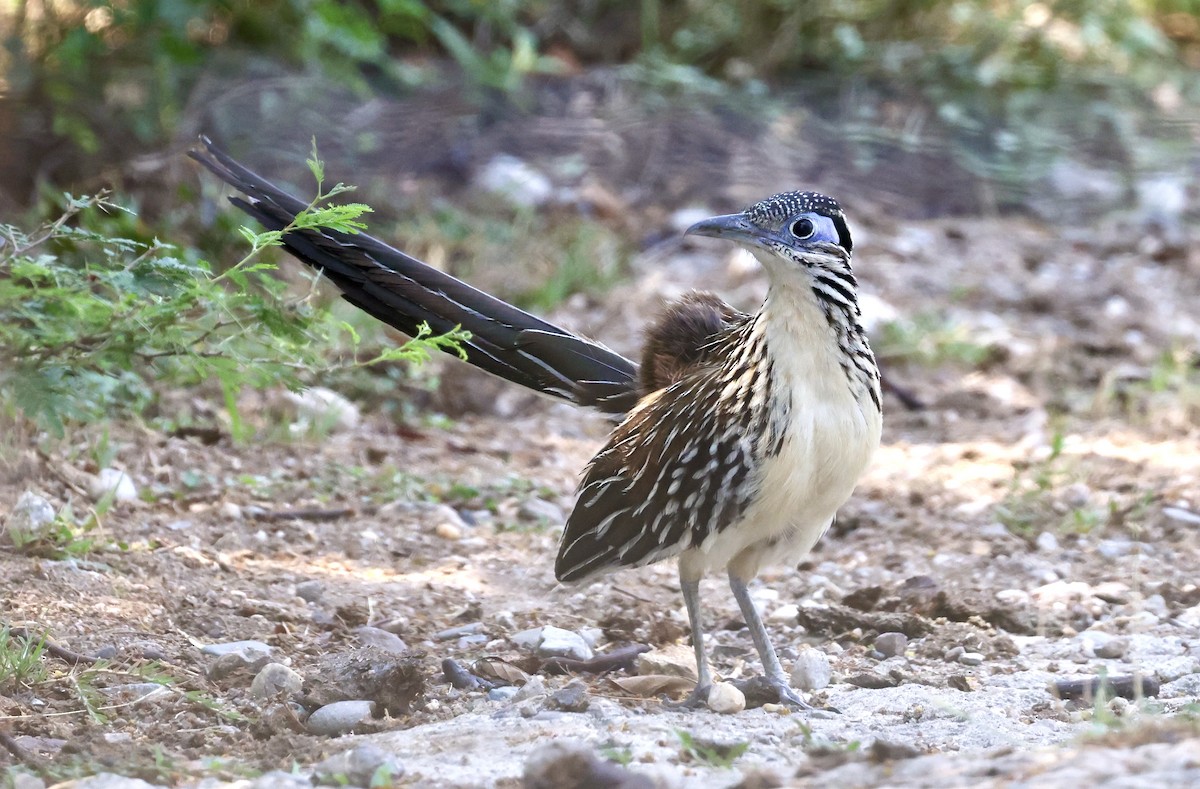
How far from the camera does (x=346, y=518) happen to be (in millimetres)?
5480

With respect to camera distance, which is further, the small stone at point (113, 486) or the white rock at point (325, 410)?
the white rock at point (325, 410)

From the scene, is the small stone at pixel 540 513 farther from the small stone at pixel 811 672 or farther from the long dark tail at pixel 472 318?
the small stone at pixel 811 672

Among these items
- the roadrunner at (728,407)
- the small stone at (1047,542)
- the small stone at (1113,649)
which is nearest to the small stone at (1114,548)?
the small stone at (1047,542)

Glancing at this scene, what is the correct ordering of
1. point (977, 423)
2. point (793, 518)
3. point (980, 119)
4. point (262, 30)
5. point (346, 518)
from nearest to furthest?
point (793, 518) → point (346, 518) → point (977, 423) → point (262, 30) → point (980, 119)

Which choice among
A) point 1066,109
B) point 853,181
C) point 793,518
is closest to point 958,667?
point 793,518

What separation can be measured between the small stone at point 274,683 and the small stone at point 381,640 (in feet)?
1.40

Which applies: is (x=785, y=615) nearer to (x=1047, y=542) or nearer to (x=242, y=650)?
(x=1047, y=542)

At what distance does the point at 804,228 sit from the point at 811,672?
4.11 ft

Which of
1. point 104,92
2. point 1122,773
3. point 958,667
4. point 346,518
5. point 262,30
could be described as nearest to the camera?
point 1122,773

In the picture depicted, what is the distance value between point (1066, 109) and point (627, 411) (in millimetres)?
6757

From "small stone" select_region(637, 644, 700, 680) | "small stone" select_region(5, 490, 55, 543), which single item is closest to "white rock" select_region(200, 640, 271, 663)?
"small stone" select_region(5, 490, 55, 543)

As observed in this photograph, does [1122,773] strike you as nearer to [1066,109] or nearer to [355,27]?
[355,27]

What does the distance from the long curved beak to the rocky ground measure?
1.15 m

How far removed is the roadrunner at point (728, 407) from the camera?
388 centimetres
